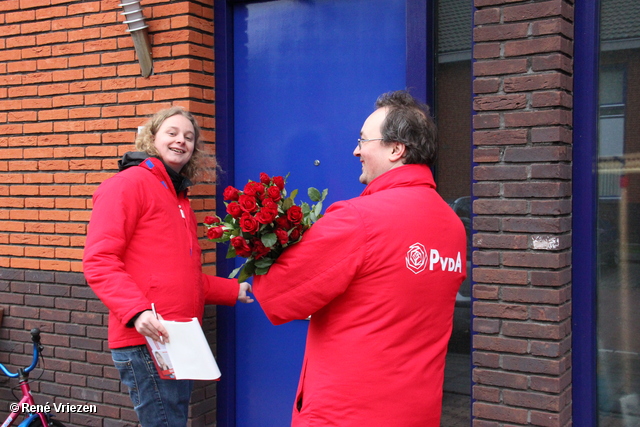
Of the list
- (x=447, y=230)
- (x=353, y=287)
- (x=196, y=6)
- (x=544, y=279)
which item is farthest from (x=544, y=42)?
(x=196, y=6)

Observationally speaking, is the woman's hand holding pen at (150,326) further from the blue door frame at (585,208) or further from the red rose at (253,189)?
the blue door frame at (585,208)

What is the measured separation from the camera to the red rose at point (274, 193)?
2.25 meters

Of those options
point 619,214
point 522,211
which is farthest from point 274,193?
point 619,214

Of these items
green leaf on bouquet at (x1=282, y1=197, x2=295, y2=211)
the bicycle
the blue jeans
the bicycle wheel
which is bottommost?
the bicycle wheel

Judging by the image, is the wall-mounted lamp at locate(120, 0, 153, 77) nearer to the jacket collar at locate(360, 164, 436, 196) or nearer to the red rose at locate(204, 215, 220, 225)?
the red rose at locate(204, 215, 220, 225)

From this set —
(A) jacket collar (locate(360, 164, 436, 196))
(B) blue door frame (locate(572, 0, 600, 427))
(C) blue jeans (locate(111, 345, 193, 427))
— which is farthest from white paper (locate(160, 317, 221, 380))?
(B) blue door frame (locate(572, 0, 600, 427))

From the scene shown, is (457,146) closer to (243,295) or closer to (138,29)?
(243,295)

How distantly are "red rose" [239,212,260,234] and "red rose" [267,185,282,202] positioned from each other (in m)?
0.12

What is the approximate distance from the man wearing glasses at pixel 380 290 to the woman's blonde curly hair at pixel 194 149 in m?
1.42

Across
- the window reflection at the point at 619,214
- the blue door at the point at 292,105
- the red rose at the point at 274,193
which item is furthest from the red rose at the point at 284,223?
the window reflection at the point at 619,214

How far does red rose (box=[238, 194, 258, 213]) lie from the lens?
7.25 ft

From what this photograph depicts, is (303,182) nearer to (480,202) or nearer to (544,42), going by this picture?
(480,202)

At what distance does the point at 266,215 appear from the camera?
2.14m

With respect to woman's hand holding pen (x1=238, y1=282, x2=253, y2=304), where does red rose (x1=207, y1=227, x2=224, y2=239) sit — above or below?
above
